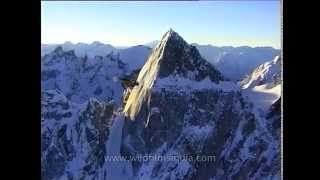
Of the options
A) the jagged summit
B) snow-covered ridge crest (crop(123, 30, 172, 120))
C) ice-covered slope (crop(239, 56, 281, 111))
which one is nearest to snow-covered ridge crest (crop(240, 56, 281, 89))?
ice-covered slope (crop(239, 56, 281, 111))

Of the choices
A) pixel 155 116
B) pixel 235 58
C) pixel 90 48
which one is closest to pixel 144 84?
pixel 155 116

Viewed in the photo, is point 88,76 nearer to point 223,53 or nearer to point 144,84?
point 144,84

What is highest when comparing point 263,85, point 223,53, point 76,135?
point 223,53

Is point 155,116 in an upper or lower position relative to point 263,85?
lower

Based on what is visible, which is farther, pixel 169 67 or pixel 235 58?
pixel 169 67

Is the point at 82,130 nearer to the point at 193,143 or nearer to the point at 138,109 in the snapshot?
the point at 138,109

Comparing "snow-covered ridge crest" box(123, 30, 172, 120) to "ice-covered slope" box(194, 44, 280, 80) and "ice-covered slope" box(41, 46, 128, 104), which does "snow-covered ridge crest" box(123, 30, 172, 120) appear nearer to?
"ice-covered slope" box(41, 46, 128, 104)
